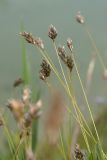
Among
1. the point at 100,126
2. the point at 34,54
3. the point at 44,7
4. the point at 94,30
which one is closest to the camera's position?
the point at 100,126

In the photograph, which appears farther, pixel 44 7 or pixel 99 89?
pixel 44 7

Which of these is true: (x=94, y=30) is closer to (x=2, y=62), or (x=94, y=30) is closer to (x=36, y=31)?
(x=36, y=31)

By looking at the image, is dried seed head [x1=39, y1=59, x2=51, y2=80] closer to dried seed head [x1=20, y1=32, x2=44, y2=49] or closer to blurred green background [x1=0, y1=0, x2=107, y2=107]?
dried seed head [x1=20, y1=32, x2=44, y2=49]

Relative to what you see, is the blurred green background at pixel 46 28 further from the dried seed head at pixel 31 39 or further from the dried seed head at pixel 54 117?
the dried seed head at pixel 54 117

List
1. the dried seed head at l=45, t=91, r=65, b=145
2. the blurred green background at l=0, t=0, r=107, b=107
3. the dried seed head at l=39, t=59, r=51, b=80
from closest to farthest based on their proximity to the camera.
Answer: the dried seed head at l=45, t=91, r=65, b=145 → the dried seed head at l=39, t=59, r=51, b=80 → the blurred green background at l=0, t=0, r=107, b=107

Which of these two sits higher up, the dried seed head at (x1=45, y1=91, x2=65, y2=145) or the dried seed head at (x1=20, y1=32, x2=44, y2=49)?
the dried seed head at (x1=20, y1=32, x2=44, y2=49)

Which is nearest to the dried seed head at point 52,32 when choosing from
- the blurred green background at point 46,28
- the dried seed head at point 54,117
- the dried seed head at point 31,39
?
the dried seed head at point 31,39

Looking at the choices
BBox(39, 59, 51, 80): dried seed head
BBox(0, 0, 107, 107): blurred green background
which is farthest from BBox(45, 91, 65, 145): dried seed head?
BBox(0, 0, 107, 107): blurred green background

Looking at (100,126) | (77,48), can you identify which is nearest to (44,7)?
(77,48)
